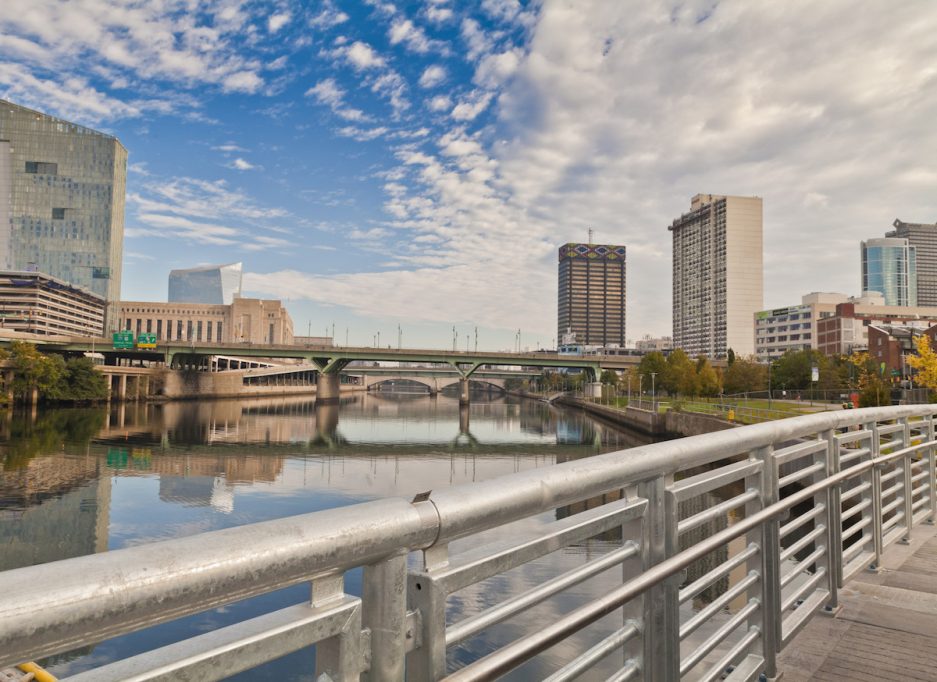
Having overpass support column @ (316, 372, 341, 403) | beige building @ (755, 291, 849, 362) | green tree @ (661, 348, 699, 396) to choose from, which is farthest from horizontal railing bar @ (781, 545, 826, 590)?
beige building @ (755, 291, 849, 362)

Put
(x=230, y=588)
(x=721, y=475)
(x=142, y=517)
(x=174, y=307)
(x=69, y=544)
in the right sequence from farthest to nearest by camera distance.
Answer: (x=174, y=307) → (x=142, y=517) → (x=69, y=544) → (x=721, y=475) → (x=230, y=588)

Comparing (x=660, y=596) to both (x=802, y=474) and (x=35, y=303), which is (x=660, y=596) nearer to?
(x=802, y=474)

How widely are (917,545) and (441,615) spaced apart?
277 inches

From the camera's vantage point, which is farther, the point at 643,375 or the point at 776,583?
the point at 643,375

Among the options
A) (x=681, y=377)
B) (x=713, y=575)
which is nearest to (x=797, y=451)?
(x=713, y=575)

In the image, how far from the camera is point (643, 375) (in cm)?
7888

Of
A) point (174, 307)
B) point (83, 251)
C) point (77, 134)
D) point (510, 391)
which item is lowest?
point (510, 391)

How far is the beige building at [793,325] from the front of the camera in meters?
134

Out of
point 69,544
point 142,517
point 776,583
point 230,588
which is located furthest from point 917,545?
point 142,517

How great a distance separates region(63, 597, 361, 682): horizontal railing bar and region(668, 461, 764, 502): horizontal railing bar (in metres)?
1.62

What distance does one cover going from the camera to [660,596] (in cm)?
253

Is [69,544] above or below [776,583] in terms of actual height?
below

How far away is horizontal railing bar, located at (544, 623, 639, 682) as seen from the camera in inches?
79.1

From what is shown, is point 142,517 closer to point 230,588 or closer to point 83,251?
point 230,588
